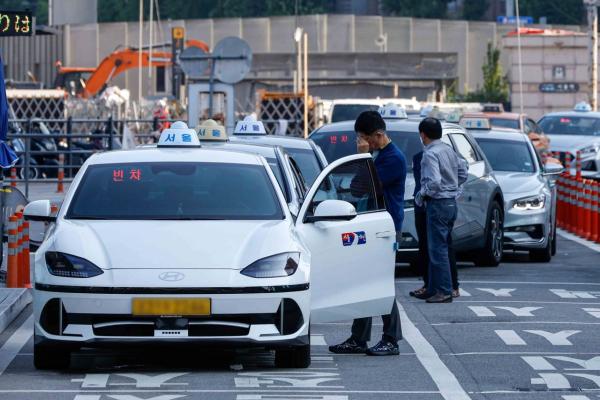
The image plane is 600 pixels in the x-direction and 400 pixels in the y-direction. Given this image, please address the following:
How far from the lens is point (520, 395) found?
10.2 m

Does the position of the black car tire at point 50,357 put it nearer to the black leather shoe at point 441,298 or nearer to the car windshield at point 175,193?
the car windshield at point 175,193

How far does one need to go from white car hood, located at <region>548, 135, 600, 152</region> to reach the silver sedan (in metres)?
14.4

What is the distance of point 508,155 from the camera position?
897 inches

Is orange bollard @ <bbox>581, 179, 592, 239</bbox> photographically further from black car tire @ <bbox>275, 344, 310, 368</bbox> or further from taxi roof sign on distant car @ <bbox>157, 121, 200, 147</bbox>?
black car tire @ <bbox>275, 344, 310, 368</bbox>

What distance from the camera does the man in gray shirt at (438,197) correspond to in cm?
1571

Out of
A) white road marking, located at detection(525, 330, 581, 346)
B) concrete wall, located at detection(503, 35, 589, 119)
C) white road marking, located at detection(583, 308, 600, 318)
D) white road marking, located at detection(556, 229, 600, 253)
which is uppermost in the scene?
concrete wall, located at detection(503, 35, 589, 119)

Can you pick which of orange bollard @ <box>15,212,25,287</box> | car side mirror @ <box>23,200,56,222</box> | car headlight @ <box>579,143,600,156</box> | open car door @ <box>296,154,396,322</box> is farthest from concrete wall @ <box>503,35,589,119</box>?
car side mirror @ <box>23,200,56,222</box>

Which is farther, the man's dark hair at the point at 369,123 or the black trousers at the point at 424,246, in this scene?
the black trousers at the point at 424,246

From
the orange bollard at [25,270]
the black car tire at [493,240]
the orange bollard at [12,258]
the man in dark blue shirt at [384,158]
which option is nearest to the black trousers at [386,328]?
the man in dark blue shirt at [384,158]

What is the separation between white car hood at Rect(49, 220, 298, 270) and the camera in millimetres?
10609

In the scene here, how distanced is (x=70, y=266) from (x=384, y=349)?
2.44 m

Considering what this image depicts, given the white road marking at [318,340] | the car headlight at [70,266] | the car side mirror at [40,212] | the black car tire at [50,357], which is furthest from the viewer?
the white road marking at [318,340]

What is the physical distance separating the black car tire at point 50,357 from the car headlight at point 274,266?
125 cm

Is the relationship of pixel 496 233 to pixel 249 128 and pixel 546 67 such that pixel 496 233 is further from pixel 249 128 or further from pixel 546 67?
pixel 546 67
